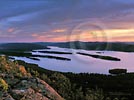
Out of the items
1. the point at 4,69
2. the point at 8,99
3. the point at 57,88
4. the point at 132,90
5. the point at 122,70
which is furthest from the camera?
the point at 122,70

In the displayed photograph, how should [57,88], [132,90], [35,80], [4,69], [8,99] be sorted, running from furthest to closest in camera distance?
[132,90] → [57,88] → [4,69] → [35,80] → [8,99]

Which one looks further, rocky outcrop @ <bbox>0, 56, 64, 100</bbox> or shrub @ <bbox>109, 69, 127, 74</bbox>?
shrub @ <bbox>109, 69, 127, 74</bbox>

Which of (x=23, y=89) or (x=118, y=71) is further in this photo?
(x=118, y=71)

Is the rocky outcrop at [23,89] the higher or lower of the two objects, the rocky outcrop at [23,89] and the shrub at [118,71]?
the higher

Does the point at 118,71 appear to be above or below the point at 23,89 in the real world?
below

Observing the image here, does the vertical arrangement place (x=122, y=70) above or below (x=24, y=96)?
below

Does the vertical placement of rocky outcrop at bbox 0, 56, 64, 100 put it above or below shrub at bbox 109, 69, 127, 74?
above

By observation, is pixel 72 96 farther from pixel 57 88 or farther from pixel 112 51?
pixel 112 51

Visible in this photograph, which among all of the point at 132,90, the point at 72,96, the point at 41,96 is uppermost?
the point at 41,96

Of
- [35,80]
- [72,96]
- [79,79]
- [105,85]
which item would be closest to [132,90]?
[105,85]

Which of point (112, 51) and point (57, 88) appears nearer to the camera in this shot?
point (57, 88)

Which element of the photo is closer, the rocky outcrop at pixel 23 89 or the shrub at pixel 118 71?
the rocky outcrop at pixel 23 89
